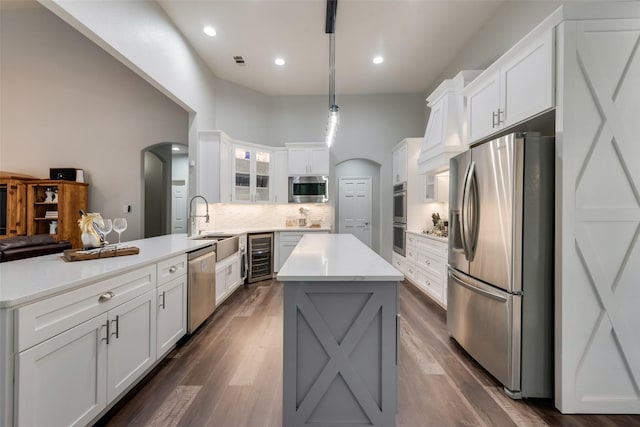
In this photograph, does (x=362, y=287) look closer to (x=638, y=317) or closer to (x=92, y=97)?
(x=638, y=317)

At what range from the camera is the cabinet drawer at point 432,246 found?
334cm

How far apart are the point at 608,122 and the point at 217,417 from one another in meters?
3.00

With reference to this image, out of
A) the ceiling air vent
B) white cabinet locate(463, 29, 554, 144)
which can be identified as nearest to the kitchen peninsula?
white cabinet locate(463, 29, 554, 144)

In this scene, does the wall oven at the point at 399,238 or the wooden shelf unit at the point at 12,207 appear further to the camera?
the wall oven at the point at 399,238

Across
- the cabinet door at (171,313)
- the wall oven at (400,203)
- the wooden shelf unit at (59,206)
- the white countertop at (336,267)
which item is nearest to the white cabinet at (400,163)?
the wall oven at (400,203)

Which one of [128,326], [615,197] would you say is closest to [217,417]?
[128,326]

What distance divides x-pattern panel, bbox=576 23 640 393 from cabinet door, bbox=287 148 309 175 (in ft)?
13.6

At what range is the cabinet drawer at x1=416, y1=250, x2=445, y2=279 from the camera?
3.43 meters

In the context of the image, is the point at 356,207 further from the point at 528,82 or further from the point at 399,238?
the point at 528,82

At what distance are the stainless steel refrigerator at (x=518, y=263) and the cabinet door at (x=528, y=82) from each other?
29 centimetres

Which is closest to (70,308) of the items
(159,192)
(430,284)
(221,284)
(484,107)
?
(221,284)

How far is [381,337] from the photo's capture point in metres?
1.44

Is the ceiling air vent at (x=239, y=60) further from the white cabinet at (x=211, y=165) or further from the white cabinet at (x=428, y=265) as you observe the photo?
the white cabinet at (x=428, y=265)

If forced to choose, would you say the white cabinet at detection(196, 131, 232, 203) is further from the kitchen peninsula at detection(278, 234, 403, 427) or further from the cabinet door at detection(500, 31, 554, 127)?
the cabinet door at detection(500, 31, 554, 127)
